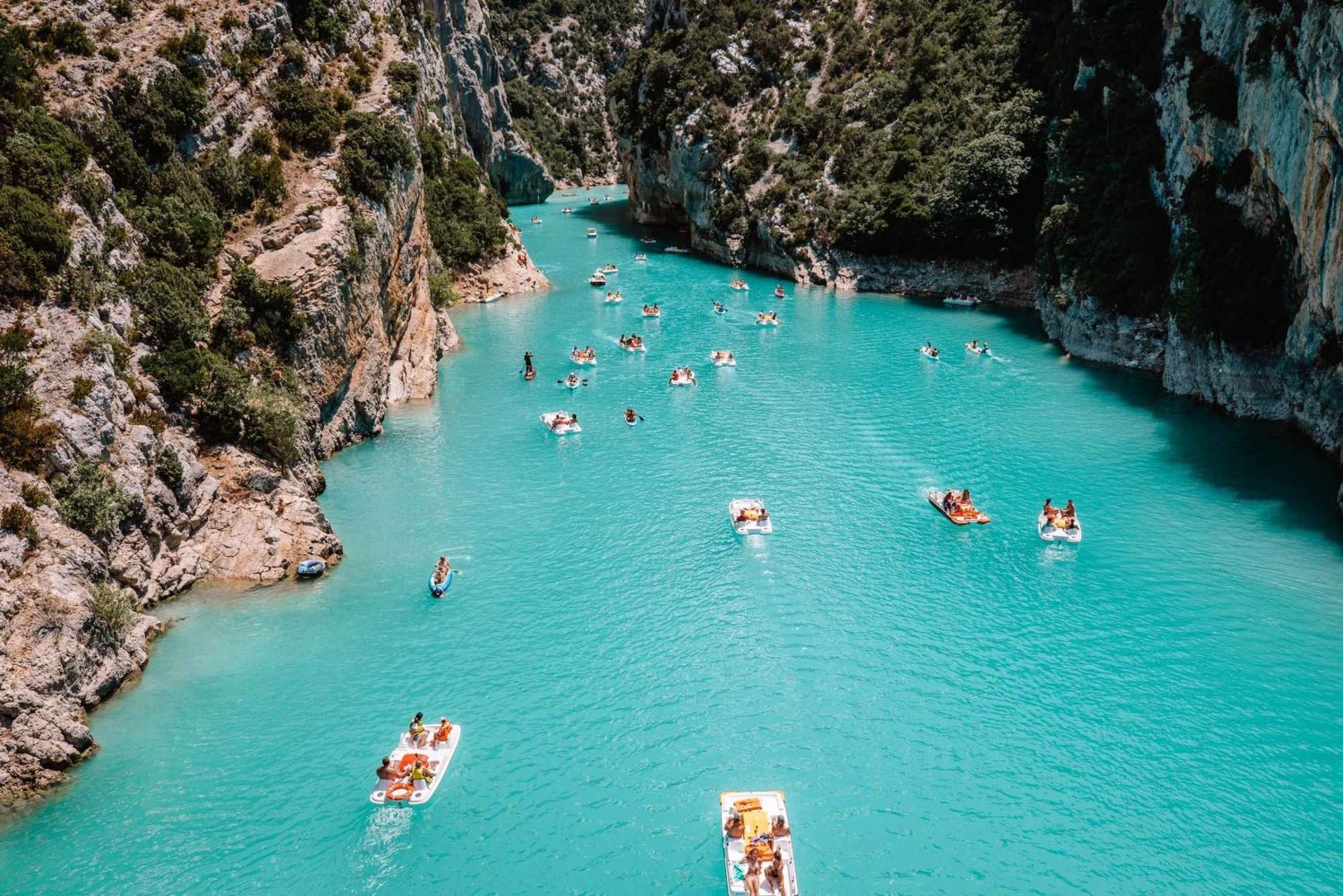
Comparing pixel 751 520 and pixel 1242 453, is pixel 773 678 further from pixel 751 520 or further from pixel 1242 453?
pixel 1242 453

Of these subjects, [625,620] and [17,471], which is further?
[625,620]

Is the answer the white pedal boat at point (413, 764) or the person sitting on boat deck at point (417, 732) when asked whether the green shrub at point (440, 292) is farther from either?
the white pedal boat at point (413, 764)

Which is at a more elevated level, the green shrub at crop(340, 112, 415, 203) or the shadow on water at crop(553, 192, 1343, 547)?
the green shrub at crop(340, 112, 415, 203)

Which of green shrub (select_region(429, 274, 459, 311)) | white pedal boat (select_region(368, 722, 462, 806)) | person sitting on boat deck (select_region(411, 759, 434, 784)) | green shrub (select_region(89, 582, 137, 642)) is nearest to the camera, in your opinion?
white pedal boat (select_region(368, 722, 462, 806))

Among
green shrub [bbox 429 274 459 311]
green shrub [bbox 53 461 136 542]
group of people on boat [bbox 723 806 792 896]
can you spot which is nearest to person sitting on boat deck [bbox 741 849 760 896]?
group of people on boat [bbox 723 806 792 896]

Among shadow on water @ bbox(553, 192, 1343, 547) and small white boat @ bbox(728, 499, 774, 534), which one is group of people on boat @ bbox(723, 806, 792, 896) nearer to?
small white boat @ bbox(728, 499, 774, 534)

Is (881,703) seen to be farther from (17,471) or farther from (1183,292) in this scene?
(1183,292)

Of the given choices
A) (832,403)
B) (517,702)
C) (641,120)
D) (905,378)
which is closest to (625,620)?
(517,702)
